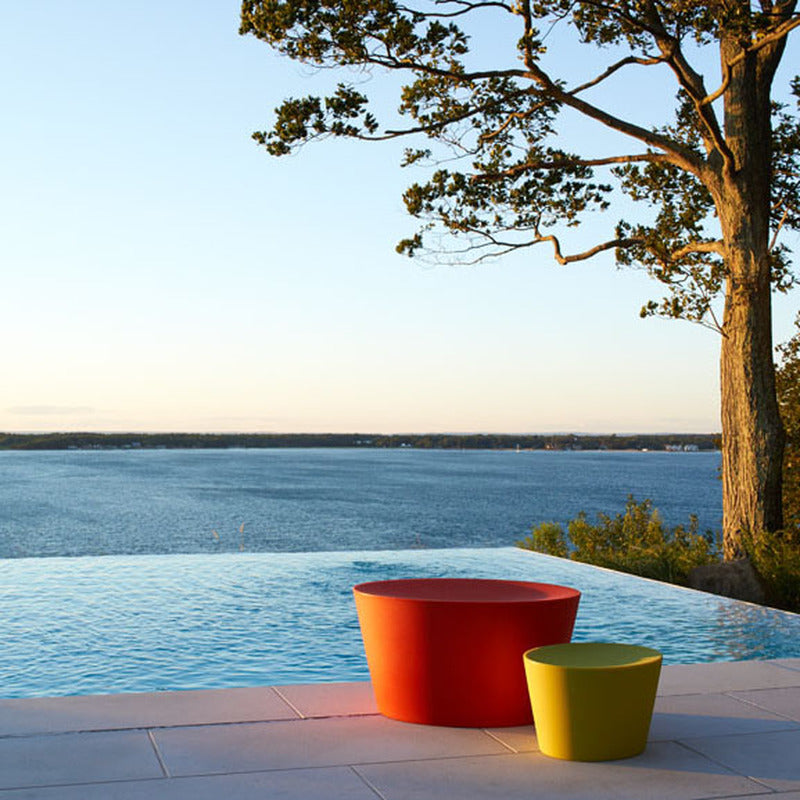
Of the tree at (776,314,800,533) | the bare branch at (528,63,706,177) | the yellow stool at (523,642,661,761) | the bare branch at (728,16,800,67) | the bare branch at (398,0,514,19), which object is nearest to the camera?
the yellow stool at (523,642,661,761)

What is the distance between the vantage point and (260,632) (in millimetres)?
7516

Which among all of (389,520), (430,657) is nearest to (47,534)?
(389,520)

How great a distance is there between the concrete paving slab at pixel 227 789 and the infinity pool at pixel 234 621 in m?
2.11

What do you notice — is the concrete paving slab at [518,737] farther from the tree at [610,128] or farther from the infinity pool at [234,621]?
the tree at [610,128]

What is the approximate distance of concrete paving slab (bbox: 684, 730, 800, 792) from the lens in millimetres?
3893

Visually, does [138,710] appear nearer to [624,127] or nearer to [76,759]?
[76,759]

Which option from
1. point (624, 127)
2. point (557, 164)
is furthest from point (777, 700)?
point (557, 164)

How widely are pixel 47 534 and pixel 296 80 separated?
37.7m

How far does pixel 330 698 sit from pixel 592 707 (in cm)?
155

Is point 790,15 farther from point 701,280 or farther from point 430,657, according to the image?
point 430,657

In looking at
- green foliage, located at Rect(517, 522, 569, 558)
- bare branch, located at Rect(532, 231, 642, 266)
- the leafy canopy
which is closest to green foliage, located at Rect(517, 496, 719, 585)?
green foliage, located at Rect(517, 522, 569, 558)

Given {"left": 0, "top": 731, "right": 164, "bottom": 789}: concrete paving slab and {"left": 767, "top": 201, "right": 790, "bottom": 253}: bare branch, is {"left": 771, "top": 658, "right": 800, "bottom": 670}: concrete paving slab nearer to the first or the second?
{"left": 0, "top": 731, "right": 164, "bottom": 789}: concrete paving slab

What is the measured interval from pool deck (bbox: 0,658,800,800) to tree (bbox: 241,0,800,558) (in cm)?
710

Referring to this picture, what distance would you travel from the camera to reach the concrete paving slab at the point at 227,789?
11.8 feet
